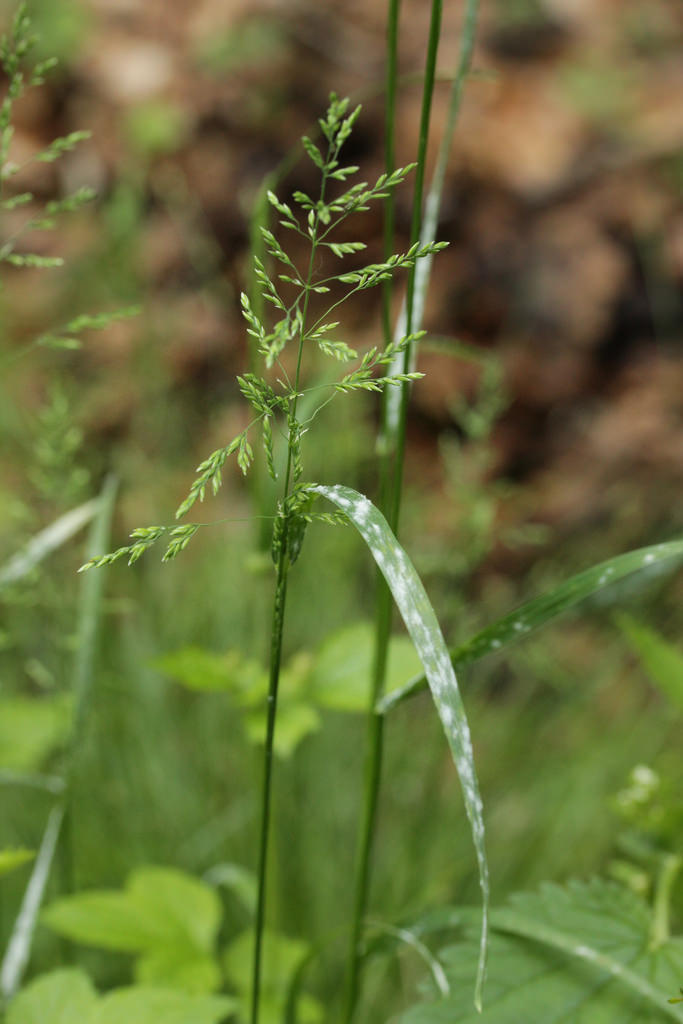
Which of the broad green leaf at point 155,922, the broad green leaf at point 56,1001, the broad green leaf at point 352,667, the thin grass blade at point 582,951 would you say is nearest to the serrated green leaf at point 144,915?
the broad green leaf at point 155,922

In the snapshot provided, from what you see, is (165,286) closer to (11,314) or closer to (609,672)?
(11,314)

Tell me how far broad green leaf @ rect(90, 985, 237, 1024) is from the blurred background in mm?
526

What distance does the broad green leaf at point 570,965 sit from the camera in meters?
0.50

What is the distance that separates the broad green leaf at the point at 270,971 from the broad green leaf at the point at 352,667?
0.27 meters

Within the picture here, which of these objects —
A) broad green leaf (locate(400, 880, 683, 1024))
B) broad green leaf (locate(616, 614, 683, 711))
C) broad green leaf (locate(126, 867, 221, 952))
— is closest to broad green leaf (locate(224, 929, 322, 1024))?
broad green leaf (locate(126, 867, 221, 952))

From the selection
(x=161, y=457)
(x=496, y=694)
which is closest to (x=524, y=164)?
(x=161, y=457)

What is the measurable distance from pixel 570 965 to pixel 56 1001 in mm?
322

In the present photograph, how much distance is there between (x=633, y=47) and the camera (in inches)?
85.2

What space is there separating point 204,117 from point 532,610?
6.37ft

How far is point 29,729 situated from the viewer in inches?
38.8

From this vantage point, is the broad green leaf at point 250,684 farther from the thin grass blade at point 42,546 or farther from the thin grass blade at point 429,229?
the thin grass blade at point 429,229

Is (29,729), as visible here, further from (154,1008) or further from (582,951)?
(582,951)

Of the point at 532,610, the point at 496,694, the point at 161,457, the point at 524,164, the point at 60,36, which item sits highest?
Answer: the point at 60,36

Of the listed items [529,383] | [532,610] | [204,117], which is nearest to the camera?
[532,610]
